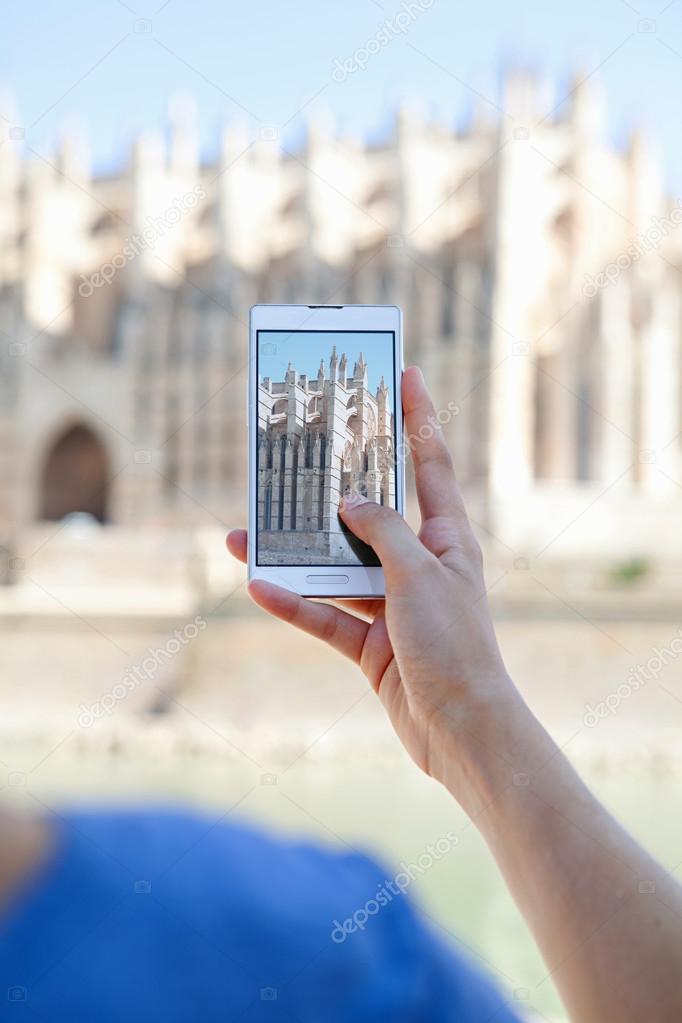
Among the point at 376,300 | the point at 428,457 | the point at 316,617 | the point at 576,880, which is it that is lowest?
the point at 576,880

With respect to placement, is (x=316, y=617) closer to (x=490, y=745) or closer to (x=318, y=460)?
(x=318, y=460)

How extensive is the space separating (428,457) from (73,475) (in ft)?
54.4

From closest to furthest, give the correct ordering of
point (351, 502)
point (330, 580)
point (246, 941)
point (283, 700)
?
point (246, 941)
point (351, 502)
point (330, 580)
point (283, 700)

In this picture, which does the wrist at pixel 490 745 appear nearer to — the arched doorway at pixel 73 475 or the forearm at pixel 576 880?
the forearm at pixel 576 880

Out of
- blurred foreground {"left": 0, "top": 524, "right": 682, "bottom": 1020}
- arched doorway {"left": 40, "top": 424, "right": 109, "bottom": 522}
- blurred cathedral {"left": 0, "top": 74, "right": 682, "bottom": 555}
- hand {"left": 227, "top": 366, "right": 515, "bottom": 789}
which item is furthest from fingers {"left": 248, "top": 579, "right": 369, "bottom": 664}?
arched doorway {"left": 40, "top": 424, "right": 109, "bottom": 522}

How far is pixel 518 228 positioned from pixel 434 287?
1.39 meters

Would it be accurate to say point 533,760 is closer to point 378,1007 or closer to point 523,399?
point 378,1007

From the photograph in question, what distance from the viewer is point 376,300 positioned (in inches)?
590

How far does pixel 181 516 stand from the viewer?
14.5 meters

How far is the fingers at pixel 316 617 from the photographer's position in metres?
0.92

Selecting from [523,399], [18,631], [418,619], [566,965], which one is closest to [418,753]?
[418,619]

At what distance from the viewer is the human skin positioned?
0.54 metres

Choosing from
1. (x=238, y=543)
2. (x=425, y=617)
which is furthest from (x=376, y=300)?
(x=425, y=617)

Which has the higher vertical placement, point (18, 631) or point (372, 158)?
point (372, 158)
